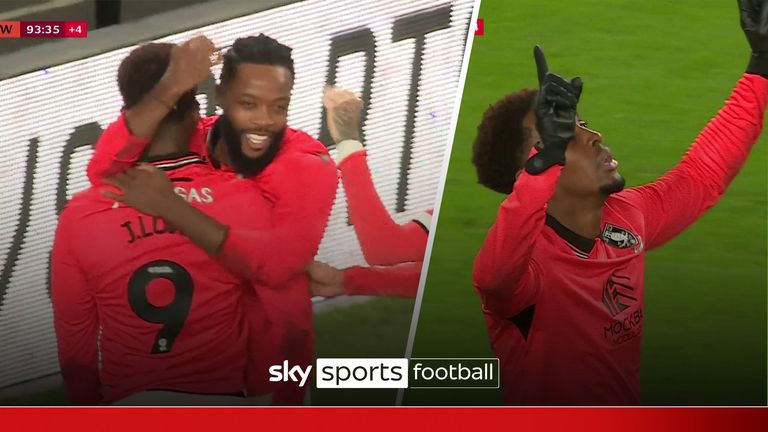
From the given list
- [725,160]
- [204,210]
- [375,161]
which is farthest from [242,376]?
[725,160]

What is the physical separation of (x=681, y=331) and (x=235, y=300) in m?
1.07

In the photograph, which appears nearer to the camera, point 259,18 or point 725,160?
point 259,18

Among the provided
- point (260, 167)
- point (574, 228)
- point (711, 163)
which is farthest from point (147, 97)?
point (711, 163)

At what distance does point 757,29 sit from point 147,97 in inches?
56.6

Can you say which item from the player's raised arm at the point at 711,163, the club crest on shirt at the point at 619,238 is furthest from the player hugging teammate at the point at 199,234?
the player's raised arm at the point at 711,163

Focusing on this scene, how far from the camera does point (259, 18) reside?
107 inches

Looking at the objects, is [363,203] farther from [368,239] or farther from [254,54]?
[254,54]

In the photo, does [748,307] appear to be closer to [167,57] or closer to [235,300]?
[235,300]

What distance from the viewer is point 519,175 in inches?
109

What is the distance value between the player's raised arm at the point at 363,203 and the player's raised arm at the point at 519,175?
6.6 inches

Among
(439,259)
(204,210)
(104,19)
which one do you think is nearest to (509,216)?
(439,259)

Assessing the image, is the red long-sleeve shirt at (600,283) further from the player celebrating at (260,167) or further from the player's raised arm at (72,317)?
the player's raised arm at (72,317)

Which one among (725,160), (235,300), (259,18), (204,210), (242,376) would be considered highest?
(259,18)

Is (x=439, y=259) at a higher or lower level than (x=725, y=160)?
lower
